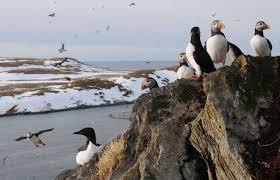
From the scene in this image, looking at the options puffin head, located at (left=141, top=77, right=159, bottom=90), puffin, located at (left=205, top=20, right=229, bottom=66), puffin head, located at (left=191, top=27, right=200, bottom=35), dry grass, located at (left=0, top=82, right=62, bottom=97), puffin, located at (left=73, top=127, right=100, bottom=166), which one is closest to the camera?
puffin, located at (left=205, top=20, right=229, bottom=66)

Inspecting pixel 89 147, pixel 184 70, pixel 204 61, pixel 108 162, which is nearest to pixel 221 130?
pixel 204 61

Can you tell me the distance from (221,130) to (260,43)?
6.29 meters

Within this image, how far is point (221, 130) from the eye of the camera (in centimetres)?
1025

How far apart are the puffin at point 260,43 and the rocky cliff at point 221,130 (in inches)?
134

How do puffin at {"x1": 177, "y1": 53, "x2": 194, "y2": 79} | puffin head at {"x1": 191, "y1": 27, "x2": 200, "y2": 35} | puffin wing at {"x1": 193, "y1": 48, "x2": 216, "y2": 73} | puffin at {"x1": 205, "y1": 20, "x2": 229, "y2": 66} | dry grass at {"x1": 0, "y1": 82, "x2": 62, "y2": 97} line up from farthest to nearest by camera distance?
dry grass at {"x1": 0, "y1": 82, "x2": 62, "y2": 97}
puffin at {"x1": 177, "y1": 53, "x2": 194, "y2": 79}
puffin head at {"x1": 191, "y1": 27, "x2": 200, "y2": 35}
puffin at {"x1": 205, "y1": 20, "x2": 229, "y2": 66}
puffin wing at {"x1": 193, "y1": 48, "x2": 216, "y2": 73}

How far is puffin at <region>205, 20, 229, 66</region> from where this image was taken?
47.4 feet

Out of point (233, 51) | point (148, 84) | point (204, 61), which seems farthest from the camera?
point (148, 84)

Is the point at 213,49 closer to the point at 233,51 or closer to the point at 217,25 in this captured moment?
the point at 217,25

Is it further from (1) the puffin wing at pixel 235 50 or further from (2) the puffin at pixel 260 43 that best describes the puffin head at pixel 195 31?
(2) the puffin at pixel 260 43

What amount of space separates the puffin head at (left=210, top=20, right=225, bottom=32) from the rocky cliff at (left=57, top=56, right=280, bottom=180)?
83.4 inches

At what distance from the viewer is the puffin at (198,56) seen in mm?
14211

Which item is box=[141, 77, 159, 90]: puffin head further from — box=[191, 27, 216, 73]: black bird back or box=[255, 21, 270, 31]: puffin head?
box=[255, 21, 270, 31]: puffin head

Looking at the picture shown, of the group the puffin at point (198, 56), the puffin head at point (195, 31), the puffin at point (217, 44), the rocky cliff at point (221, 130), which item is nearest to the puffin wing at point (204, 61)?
the puffin at point (198, 56)

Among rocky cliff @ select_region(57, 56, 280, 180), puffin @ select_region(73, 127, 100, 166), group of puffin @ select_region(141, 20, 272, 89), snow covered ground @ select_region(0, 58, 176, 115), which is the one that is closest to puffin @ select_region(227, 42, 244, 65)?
group of puffin @ select_region(141, 20, 272, 89)
